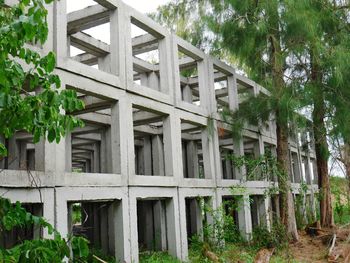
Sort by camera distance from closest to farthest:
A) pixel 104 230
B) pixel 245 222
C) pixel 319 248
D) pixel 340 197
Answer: pixel 319 248 → pixel 104 230 → pixel 245 222 → pixel 340 197

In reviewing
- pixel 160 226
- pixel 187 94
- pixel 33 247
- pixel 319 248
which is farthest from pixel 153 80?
pixel 33 247

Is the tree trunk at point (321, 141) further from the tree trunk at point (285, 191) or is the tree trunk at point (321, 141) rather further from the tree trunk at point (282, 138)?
the tree trunk at point (285, 191)

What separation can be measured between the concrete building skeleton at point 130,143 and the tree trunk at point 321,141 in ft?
2.27

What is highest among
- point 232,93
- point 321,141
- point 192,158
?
point 232,93

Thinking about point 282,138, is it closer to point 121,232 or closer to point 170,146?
point 170,146

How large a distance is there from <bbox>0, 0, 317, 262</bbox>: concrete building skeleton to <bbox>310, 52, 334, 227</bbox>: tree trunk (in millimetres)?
693

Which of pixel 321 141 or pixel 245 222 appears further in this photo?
pixel 321 141

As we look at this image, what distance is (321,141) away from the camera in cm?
1149

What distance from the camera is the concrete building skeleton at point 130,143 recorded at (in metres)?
6.00

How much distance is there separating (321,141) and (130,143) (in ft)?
21.0

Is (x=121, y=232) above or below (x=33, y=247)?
below

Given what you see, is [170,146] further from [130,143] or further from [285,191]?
[285,191]

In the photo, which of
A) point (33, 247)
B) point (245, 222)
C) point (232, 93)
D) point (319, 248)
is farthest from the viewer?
point (232, 93)

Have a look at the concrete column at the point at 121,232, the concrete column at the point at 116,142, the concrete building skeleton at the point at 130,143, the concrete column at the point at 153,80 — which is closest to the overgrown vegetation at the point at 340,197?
the concrete building skeleton at the point at 130,143
